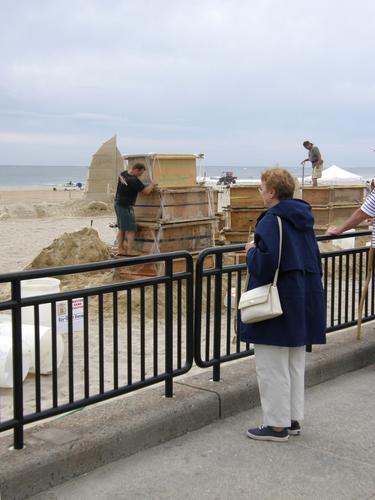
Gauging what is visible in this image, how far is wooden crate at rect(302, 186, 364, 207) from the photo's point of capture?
14.5 meters

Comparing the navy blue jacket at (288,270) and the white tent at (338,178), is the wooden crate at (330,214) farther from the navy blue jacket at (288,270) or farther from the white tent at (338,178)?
the white tent at (338,178)

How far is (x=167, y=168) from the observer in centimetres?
1047

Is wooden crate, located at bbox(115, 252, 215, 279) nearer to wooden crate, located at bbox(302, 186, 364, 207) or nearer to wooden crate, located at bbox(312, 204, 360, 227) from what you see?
wooden crate, located at bbox(312, 204, 360, 227)

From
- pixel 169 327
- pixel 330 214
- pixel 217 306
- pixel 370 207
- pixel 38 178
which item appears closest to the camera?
pixel 169 327

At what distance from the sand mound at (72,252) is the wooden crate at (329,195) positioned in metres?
5.31

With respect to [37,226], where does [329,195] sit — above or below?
above

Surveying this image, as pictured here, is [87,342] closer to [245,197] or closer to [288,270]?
[288,270]

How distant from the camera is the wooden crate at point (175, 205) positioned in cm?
1029

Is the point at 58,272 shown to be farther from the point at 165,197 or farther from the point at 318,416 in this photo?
the point at 165,197

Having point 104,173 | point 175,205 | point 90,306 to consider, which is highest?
point 104,173

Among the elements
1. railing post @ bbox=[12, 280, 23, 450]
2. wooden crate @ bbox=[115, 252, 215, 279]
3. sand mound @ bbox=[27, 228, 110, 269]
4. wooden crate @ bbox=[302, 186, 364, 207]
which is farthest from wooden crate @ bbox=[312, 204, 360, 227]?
railing post @ bbox=[12, 280, 23, 450]

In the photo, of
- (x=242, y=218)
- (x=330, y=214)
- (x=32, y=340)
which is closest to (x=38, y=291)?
(x=32, y=340)

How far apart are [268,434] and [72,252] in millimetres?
7419

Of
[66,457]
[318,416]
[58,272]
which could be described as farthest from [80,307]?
Result: [318,416]
